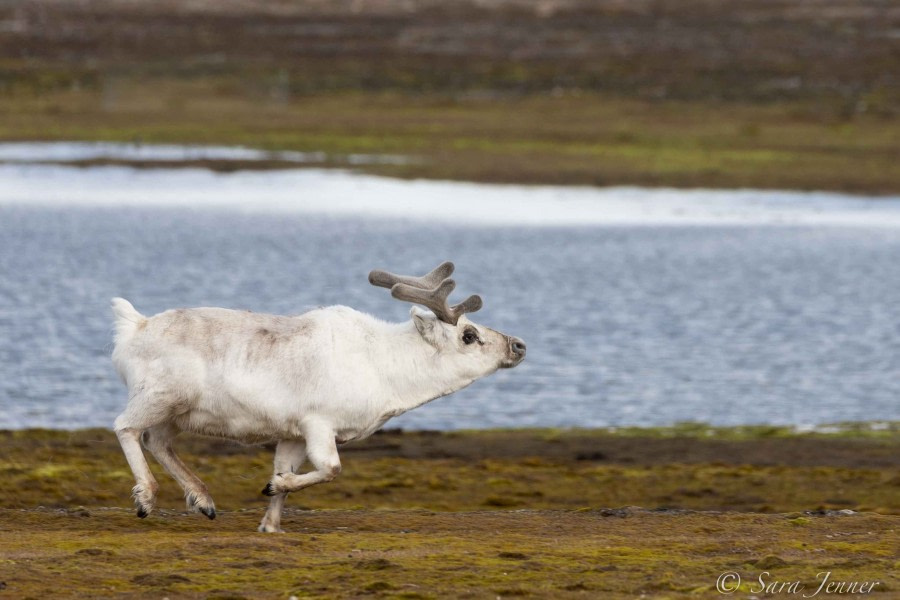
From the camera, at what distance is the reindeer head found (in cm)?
937

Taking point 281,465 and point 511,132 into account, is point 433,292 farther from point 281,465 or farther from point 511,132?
point 511,132

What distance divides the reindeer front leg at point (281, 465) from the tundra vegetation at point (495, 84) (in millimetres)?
29816

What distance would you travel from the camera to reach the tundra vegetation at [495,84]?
42.1 metres

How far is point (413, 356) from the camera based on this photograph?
9344 mm

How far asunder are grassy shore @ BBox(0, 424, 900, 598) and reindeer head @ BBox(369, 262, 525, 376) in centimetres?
109

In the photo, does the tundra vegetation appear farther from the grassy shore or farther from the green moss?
the grassy shore

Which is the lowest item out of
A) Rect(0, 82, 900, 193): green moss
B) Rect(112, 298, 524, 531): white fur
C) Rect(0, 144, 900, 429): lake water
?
Rect(0, 144, 900, 429): lake water

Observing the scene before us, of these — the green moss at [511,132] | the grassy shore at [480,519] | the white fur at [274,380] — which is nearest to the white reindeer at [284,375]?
the white fur at [274,380]

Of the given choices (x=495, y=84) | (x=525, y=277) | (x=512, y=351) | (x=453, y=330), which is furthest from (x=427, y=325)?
(x=495, y=84)

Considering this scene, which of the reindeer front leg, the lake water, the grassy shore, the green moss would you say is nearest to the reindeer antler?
the reindeer front leg

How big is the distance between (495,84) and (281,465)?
49381 mm

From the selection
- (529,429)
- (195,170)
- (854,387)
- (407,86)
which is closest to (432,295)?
(529,429)

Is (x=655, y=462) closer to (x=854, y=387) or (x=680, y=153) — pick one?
(x=854, y=387)

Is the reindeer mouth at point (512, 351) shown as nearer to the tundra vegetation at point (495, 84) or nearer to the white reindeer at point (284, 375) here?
the white reindeer at point (284, 375)
